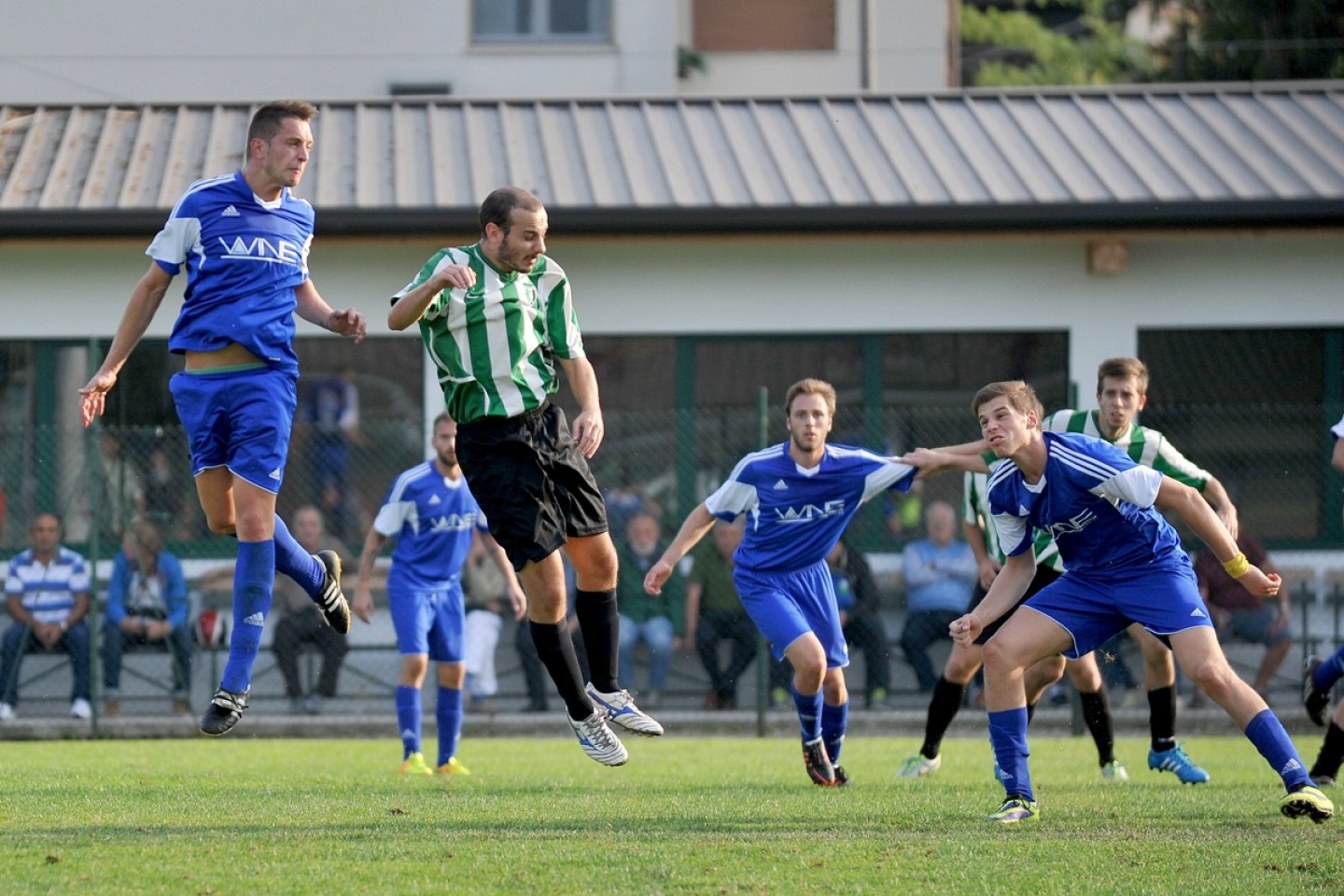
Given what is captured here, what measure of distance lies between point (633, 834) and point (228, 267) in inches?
111

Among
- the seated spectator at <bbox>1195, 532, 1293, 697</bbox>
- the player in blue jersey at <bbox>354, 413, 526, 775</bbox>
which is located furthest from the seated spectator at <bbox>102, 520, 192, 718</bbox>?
the seated spectator at <bbox>1195, 532, 1293, 697</bbox>

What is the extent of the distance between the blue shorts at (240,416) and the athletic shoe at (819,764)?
3456 millimetres

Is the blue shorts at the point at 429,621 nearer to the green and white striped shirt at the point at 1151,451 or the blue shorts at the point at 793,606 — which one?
the blue shorts at the point at 793,606

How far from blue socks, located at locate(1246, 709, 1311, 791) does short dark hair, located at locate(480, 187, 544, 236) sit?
12.0ft

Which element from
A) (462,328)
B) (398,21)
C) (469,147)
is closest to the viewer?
(462,328)

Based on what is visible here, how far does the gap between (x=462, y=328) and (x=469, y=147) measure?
31.5 feet

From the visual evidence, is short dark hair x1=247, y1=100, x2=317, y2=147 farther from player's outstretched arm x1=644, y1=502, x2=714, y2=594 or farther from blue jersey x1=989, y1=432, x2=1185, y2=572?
blue jersey x1=989, y1=432, x2=1185, y2=572

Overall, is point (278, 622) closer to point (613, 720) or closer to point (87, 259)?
point (87, 259)

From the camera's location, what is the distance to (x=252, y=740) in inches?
531

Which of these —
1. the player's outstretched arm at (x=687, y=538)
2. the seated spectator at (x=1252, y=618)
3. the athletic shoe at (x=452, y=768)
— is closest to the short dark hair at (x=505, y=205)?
the player's outstretched arm at (x=687, y=538)

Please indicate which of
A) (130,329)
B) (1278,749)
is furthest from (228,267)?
(1278,749)

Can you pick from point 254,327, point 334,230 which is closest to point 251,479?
point 254,327

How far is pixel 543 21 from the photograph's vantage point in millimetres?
21922

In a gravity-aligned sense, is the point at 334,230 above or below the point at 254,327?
above
